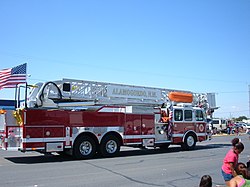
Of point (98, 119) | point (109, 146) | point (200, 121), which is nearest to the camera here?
point (98, 119)

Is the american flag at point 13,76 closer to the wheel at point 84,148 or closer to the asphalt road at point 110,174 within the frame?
the wheel at point 84,148

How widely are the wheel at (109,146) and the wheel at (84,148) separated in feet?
1.36

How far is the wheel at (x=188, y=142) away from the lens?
58.2 feet

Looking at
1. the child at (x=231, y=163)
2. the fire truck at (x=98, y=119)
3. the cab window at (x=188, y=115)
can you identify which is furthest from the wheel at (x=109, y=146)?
the child at (x=231, y=163)

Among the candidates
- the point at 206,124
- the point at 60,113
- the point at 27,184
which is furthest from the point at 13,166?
the point at 206,124

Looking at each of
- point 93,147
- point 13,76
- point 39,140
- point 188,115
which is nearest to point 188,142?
point 188,115

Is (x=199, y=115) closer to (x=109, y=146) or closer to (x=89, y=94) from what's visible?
(x=109, y=146)

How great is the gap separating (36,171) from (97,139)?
4.09m

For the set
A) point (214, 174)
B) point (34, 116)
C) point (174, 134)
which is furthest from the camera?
point (174, 134)

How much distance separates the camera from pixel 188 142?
1784 cm

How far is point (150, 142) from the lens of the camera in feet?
52.5

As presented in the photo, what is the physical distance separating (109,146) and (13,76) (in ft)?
23.8

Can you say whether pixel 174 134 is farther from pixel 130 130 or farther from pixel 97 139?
pixel 97 139

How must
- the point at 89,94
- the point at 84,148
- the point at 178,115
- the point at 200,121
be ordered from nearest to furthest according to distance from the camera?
1. the point at 84,148
2. the point at 89,94
3. the point at 178,115
4. the point at 200,121
